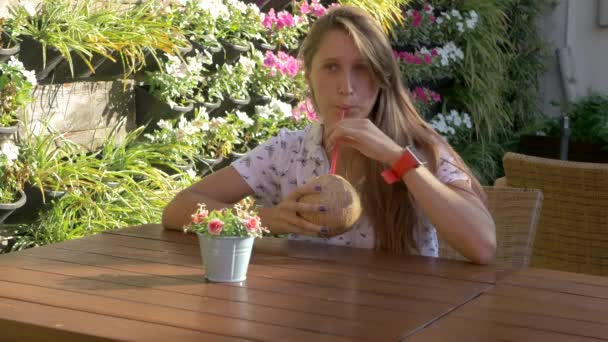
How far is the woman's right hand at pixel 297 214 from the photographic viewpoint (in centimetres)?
208

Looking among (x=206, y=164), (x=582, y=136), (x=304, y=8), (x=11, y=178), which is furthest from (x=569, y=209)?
(x=582, y=136)

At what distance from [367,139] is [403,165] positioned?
107 millimetres

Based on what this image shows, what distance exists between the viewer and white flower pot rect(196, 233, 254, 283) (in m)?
1.91

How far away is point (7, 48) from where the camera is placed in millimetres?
3613

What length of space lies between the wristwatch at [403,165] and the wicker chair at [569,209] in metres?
1.34

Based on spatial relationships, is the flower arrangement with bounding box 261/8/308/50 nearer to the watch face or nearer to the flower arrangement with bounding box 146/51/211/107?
the flower arrangement with bounding box 146/51/211/107

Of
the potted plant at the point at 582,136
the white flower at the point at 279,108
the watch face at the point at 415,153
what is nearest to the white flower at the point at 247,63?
the white flower at the point at 279,108

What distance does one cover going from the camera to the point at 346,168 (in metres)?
2.56

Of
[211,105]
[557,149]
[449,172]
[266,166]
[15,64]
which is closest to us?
[449,172]

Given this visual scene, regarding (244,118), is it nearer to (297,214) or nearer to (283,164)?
(283,164)

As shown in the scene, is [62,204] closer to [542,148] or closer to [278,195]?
[278,195]

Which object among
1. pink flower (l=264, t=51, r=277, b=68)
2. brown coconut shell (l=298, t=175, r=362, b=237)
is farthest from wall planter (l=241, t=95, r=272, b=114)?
brown coconut shell (l=298, t=175, r=362, b=237)

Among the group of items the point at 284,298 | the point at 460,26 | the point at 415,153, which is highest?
the point at 460,26

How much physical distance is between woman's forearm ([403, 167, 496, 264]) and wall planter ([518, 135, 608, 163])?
12.5 ft
